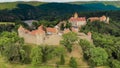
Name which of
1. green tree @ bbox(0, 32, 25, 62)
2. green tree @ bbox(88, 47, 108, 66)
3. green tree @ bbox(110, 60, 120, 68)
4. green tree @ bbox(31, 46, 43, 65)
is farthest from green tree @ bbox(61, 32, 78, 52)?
green tree @ bbox(110, 60, 120, 68)

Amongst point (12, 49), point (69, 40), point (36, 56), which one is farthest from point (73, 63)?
point (12, 49)

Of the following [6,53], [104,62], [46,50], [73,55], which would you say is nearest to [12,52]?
[6,53]

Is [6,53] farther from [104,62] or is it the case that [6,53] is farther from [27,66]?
[104,62]

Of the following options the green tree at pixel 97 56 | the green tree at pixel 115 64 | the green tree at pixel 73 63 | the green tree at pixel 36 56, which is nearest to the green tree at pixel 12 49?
the green tree at pixel 36 56

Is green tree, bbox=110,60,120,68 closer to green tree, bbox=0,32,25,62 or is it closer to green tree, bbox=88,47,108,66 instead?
green tree, bbox=88,47,108,66

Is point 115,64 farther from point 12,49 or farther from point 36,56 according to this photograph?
point 12,49

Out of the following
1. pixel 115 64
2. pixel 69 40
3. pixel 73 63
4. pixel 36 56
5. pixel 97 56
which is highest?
pixel 69 40

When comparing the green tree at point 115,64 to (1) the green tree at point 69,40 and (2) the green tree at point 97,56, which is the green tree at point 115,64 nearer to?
(2) the green tree at point 97,56
